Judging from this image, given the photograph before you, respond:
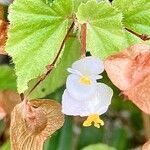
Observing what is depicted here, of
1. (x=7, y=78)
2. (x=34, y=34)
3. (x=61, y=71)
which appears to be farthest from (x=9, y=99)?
(x=34, y=34)

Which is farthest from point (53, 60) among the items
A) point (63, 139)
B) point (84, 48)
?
point (63, 139)

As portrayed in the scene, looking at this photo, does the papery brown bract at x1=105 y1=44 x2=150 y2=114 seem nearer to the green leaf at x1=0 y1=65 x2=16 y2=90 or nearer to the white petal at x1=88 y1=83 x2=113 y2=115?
the white petal at x1=88 y1=83 x2=113 y2=115

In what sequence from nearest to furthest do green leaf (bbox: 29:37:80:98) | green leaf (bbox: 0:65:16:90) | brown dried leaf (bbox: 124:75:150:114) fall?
brown dried leaf (bbox: 124:75:150:114), green leaf (bbox: 29:37:80:98), green leaf (bbox: 0:65:16:90)

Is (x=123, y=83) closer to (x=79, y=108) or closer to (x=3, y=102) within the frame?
(x=79, y=108)

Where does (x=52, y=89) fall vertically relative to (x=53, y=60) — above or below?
below

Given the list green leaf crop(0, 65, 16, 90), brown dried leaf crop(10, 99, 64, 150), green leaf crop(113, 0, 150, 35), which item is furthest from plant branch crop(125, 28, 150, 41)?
green leaf crop(0, 65, 16, 90)

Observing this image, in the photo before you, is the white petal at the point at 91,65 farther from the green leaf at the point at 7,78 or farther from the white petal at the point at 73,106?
the green leaf at the point at 7,78
